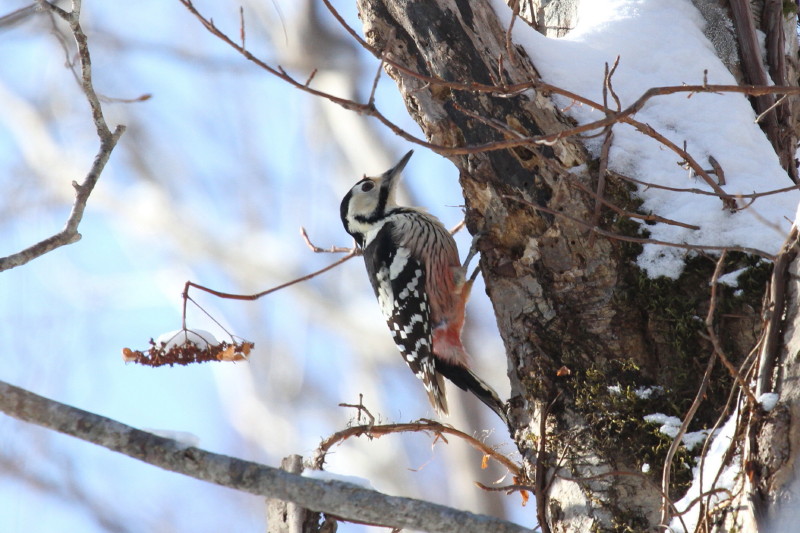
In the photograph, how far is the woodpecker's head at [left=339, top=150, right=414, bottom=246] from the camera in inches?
178

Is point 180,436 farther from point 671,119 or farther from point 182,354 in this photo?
point 671,119

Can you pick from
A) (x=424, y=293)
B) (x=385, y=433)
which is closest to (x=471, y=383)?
(x=424, y=293)

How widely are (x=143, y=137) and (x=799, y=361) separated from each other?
988 centimetres

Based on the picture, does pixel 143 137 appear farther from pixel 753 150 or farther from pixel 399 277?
pixel 753 150

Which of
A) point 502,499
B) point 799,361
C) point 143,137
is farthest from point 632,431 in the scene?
point 143,137

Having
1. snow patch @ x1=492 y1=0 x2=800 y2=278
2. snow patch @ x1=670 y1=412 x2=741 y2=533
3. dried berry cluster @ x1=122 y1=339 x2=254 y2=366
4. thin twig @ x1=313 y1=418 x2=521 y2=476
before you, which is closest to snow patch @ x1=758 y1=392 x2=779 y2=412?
snow patch @ x1=670 y1=412 x2=741 y2=533

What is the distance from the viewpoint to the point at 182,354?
2.59m

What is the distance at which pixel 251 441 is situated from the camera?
9.90 metres

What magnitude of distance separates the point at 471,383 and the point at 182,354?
5.12ft

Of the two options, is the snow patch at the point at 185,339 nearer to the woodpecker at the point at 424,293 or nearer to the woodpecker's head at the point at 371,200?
the woodpecker at the point at 424,293

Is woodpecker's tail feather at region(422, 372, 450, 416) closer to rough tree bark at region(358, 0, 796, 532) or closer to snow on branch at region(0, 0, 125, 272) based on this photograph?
rough tree bark at region(358, 0, 796, 532)

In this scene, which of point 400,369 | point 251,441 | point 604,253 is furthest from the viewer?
point 251,441

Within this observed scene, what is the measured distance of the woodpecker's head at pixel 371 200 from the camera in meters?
4.53

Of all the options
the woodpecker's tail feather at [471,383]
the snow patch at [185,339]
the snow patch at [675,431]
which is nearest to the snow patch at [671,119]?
the snow patch at [675,431]
